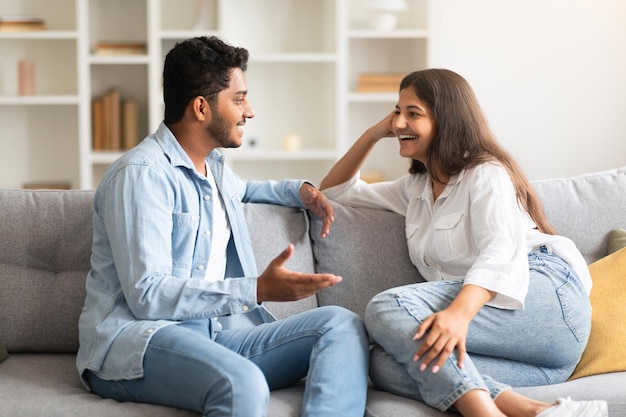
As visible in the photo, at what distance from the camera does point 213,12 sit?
15.5 ft

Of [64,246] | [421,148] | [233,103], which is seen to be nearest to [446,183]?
[421,148]

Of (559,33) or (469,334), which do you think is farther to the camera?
(559,33)

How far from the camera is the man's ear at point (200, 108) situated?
2.18m

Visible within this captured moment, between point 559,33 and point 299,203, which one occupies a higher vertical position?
point 559,33

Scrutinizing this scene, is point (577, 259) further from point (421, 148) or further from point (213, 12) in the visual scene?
point (213, 12)

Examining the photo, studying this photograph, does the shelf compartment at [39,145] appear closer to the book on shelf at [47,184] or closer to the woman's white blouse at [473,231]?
the book on shelf at [47,184]

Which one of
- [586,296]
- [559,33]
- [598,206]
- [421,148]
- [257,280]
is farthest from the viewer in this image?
[559,33]

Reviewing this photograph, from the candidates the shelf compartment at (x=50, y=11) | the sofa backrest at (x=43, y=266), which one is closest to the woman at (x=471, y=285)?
the sofa backrest at (x=43, y=266)

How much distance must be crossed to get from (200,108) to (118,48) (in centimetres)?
260

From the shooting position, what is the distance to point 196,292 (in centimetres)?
195

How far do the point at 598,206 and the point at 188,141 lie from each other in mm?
1208

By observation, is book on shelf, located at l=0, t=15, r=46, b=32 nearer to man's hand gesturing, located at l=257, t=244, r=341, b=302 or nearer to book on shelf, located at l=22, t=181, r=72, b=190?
book on shelf, located at l=22, t=181, r=72, b=190

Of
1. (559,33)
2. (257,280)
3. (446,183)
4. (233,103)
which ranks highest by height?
(559,33)

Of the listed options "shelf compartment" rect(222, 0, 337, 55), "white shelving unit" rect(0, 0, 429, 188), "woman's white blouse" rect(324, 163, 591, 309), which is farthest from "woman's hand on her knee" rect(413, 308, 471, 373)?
"shelf compartment" rect(222, 0, 337, 55)
